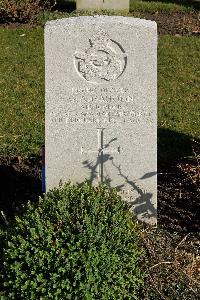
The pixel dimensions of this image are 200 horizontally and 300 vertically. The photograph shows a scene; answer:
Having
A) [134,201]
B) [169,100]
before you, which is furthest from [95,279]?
[169,100]

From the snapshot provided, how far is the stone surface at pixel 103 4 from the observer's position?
1237 centimetres

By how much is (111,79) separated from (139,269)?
1.29 meters

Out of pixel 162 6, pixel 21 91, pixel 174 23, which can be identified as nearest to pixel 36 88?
pixel 21 91

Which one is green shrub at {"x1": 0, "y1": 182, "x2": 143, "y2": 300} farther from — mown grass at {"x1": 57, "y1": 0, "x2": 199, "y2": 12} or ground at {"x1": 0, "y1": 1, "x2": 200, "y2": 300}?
mown grass at {"x1": 57, "y1": 0, "x2": 199, "y2": 12}

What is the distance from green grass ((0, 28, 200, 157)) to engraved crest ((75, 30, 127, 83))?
2030 mm

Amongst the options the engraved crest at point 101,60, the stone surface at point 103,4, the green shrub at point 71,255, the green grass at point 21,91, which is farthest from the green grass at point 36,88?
the green shrub at point 71,255

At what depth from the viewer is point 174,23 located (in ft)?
39.6

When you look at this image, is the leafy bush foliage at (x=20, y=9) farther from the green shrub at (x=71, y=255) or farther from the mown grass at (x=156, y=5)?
the green shrub at (x=71, y=255)

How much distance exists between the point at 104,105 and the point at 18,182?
4.83ft

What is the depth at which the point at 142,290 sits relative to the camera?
4121 millimetres

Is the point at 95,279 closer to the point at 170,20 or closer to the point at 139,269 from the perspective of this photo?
the point at 139,269

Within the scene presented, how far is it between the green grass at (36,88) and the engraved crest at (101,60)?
2.03 metres

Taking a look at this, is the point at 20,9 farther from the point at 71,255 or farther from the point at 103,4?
the point at 71,255

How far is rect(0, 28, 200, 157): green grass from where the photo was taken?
7027 millimetres
